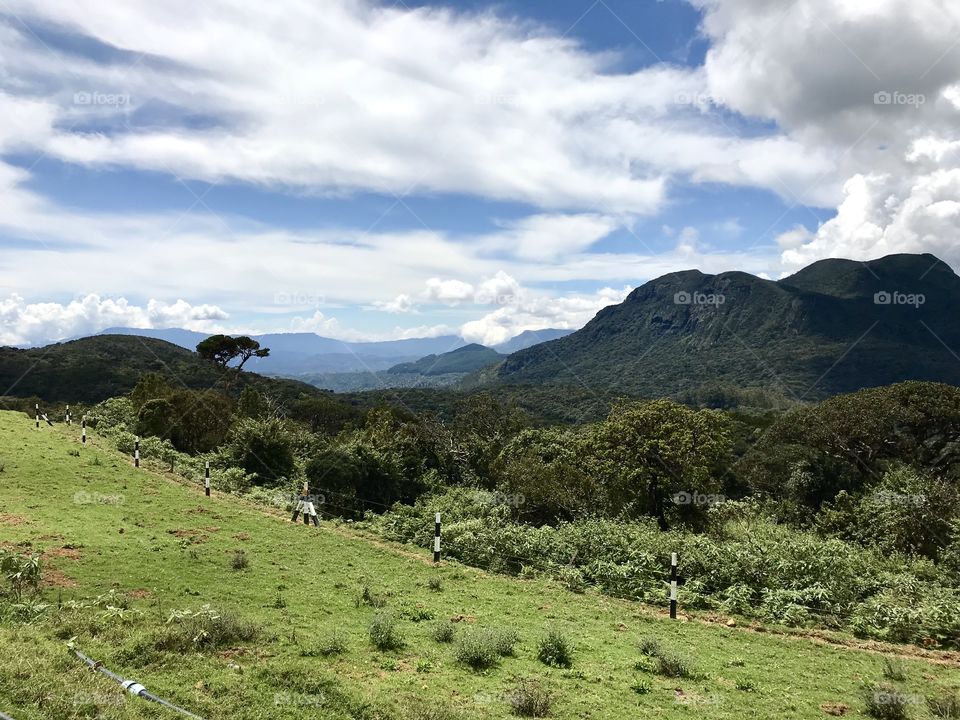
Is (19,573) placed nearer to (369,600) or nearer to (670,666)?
(369,600)

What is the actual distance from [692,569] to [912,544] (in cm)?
1213

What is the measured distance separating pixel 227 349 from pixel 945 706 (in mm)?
74407

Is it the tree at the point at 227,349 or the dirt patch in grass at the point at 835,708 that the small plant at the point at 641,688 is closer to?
the dirt patch in grass at the point at 835,708

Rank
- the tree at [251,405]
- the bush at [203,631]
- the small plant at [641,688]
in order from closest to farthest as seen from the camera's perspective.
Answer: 1. the bush at [203,631]
2. the small plant at [641,688]
3. the tree at [251,405]

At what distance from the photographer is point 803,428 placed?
43406mm

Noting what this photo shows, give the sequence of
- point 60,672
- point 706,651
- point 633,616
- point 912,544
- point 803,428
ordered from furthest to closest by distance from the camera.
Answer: point 803,428 → point 912,544 → point 633,616 → point 706,651 → point 60,672

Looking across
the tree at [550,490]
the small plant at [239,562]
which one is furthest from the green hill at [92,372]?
the small plant at [239,562]

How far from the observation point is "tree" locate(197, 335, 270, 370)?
6950 cm

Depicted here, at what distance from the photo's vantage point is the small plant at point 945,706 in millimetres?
8047

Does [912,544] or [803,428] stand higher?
[803,428]

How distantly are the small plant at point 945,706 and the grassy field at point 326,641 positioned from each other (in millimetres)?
175

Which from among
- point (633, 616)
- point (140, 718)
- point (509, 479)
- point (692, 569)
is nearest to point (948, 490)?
point (692, 569)

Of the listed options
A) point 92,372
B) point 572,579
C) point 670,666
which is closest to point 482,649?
point 670,666

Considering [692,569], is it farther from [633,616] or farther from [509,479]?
[509,479]
